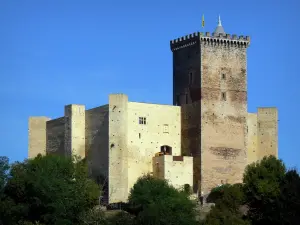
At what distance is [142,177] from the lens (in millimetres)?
95125

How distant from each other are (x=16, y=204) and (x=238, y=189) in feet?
51.5

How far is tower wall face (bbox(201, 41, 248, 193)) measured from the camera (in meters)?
96.9

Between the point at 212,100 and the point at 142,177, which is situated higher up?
the point at 212,100

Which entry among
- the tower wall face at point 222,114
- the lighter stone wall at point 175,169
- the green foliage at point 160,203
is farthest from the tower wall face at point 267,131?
the green foliage at point 160,203

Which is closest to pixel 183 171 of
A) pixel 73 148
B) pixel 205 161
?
pixel 205 161

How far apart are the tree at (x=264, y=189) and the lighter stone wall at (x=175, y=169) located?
229 inches

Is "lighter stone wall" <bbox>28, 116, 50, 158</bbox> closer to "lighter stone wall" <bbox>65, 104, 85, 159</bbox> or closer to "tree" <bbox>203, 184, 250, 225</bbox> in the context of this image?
"lighter stone wall" <bbox>65, 104, 85, 159</bbox>

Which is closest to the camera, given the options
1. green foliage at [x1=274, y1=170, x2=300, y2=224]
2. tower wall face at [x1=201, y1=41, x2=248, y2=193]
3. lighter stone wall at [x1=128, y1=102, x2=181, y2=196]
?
green foliage at [x1=274, y1=170, x2=300, y2=224]

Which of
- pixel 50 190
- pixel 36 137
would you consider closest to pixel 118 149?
pixel 50 190

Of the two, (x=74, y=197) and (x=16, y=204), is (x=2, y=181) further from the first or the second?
(x=74, y=197)

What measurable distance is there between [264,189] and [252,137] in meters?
13.1

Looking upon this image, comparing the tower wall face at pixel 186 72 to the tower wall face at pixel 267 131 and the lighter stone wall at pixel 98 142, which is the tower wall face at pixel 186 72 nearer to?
the tower wall face at pixel 267 131

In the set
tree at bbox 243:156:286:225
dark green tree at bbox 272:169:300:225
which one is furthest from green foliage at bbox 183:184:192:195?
dark green tree at bbox 272:169:300:225

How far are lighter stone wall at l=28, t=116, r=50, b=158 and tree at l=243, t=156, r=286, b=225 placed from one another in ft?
63.4
